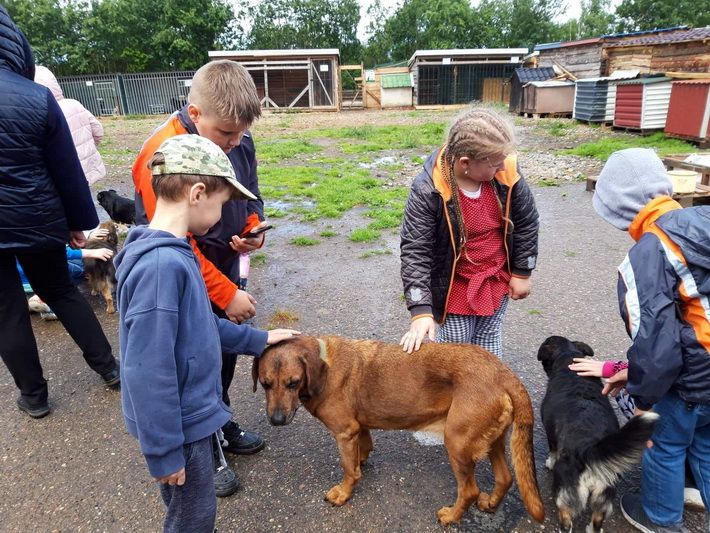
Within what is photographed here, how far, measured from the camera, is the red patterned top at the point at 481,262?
304 centimetres

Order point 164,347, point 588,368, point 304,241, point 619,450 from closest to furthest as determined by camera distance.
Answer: point 164,347
point 619,450
point 588,368
point 304,241

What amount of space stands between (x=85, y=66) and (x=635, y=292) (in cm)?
5400

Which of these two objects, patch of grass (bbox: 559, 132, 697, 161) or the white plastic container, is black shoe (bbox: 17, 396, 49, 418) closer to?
the white plastic container

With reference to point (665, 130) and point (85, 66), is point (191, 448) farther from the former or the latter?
point (85, 66)

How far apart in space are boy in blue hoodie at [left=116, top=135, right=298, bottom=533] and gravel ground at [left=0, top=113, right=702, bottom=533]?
105 centimetres

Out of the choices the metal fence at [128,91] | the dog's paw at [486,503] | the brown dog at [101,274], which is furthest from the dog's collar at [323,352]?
the metal fence at [128,91]

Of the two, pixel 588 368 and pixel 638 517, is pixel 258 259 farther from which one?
pixel 638 517

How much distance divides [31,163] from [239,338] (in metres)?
2.07

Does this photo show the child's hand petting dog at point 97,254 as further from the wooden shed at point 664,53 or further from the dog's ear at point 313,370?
the wooden shed at point 664,53

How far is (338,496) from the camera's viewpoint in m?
3.06

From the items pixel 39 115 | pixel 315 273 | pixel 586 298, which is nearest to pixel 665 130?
pixel 586 298

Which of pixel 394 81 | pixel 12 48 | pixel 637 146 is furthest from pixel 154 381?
pixel 394 81

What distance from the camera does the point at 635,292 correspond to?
232 centimetres

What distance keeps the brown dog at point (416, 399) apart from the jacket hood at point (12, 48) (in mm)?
2637
